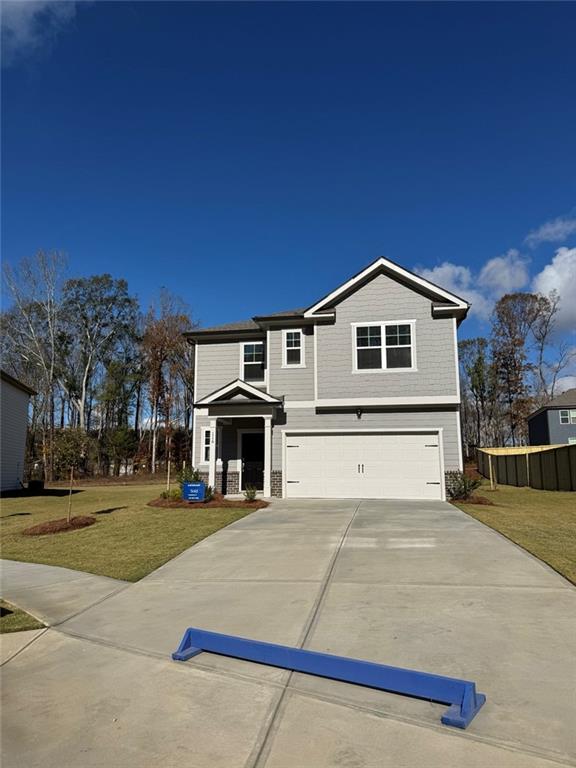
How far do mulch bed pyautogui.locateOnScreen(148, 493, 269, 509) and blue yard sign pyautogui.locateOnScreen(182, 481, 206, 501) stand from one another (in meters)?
0.13

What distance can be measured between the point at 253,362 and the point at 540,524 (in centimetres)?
1171

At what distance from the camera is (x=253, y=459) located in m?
19.8

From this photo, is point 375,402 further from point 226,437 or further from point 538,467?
point 538,467

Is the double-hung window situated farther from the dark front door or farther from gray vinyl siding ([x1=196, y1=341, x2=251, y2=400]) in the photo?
gray vinyl siding ([x1=196, y1=341, x2=251, y2=400])

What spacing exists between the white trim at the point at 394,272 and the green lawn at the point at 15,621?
45.2 ft

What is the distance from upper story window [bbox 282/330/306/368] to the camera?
62.3ft

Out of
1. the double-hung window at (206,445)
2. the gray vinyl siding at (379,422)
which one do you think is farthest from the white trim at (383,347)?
the double-hung window at (206,445)

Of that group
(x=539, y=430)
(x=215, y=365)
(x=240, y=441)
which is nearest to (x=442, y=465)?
(x=240, y=441)

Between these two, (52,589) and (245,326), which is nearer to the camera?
(52,589)

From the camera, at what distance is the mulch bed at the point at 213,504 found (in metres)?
15.4

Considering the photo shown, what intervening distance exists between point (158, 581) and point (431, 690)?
493 cm

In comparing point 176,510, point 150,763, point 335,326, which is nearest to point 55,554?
point 176,510

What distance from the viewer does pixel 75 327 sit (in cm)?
4338

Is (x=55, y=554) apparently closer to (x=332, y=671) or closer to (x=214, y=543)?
(x=214, y=543)
